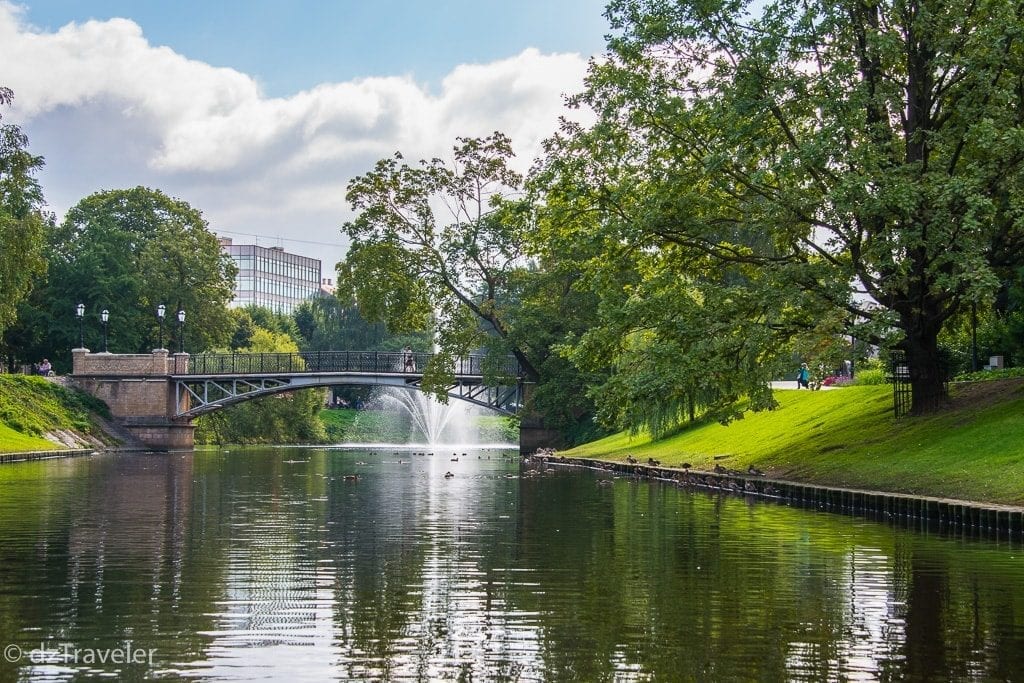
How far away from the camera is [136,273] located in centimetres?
9519

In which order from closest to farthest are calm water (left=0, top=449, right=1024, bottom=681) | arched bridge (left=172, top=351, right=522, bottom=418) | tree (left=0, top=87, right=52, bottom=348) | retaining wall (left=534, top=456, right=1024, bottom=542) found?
calm water (left=0, top=449, right=1024, bottom=681) < retaining wall (left=534, top=456, right=1024, bottom=542) < tree (left=0, top=87, right=52, bottom=348) < arched bridge (left=172, top=351, right=522, bottom=418)

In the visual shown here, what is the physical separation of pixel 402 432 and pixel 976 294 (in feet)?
307

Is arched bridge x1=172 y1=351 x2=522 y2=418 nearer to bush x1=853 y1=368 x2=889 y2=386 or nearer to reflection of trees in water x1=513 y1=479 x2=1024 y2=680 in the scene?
bush x1=853 y1=368 x2=889 y2=386

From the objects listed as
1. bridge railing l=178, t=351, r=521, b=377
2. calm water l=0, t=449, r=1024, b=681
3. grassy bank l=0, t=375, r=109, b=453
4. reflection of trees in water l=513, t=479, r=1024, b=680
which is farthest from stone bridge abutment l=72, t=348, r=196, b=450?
reflection of trees in water l=513, t=479, r=1024, b=680

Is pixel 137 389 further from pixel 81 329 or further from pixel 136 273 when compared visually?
pixel 136 273

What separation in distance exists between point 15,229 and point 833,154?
41.2 meters

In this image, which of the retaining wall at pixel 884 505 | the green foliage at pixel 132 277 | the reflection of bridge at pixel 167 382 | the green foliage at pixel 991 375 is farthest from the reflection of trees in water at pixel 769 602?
the green foliage at pixel 132 277

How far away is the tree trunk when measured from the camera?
36.8 m

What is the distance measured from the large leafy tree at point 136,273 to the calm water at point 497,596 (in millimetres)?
66740

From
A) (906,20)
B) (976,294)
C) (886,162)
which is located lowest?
(976,294)

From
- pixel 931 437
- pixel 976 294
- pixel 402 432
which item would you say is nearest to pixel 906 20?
pixel 976 294

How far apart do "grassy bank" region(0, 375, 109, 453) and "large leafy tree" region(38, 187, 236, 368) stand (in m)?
8.87

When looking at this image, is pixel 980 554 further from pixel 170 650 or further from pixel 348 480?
pixel 348 480

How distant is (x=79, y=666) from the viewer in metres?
11.9
